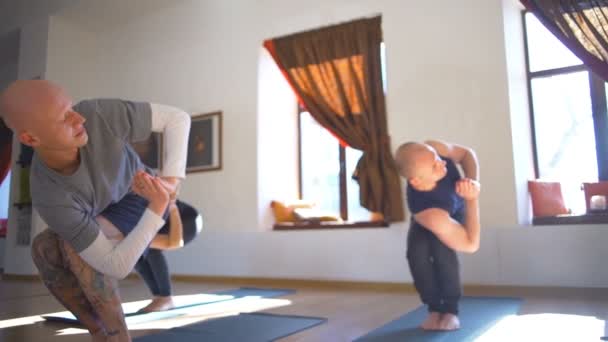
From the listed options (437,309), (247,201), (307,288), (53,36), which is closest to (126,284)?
(247,201)

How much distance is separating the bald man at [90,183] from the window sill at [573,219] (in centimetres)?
272

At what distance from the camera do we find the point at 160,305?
2721 mm

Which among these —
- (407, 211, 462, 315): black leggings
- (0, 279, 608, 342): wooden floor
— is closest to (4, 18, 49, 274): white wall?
(0, 279, 608, 342): wooden floor

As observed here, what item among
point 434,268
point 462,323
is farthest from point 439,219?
point 462,323

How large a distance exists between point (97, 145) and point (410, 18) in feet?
9.87

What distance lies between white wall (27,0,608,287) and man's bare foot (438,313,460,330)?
57.0 inches

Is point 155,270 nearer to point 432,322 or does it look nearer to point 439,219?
point 432,322

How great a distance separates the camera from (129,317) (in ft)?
8.24

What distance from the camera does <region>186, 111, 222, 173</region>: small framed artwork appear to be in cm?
474

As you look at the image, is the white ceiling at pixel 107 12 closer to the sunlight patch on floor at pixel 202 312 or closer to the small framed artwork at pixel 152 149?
the small framed artwork at pixel 152 149

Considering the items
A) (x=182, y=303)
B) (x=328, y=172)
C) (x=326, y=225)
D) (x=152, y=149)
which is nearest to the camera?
(x=182, y=303)

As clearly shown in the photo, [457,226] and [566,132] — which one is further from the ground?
[566,132]

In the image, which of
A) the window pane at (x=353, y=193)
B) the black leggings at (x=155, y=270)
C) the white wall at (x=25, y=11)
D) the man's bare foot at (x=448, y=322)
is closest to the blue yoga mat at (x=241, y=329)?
the black leggings at (x=155, y=270)

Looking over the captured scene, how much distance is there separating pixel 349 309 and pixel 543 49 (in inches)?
103
